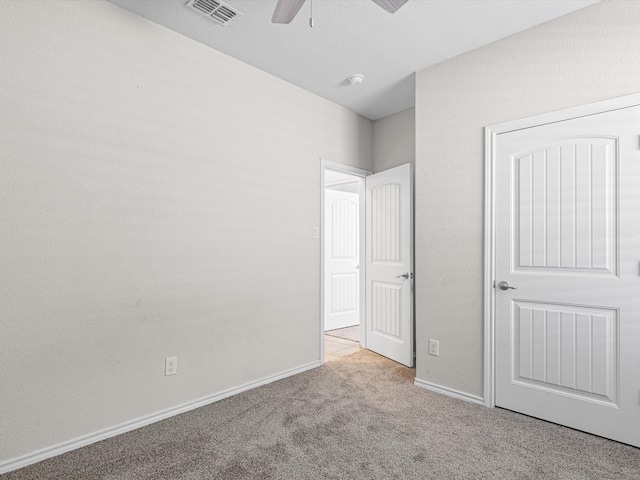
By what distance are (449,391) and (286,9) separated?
2.75m

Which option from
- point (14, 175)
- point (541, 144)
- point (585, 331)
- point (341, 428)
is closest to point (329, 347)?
point (341, 428)

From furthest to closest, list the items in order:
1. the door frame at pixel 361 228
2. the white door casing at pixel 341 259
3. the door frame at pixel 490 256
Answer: the white door casing at pixel 341 259 < the door frame at pixel 361 228 < the door frame at pixel 490 256

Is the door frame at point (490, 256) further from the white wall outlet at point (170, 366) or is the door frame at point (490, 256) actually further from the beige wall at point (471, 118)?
the white wall outlet at point (170, 366)

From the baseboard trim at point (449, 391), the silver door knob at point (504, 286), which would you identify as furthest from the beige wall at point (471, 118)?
the silver door knob at point (504, 286)

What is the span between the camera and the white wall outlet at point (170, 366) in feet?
7.88

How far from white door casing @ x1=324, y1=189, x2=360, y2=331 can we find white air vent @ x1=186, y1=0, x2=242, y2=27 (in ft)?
10.0

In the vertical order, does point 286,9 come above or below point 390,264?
above

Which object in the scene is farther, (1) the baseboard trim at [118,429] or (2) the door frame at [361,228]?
(2) the door frame at [361,228]

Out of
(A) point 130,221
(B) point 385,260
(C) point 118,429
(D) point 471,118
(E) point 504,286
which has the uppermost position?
(D) point 471,118

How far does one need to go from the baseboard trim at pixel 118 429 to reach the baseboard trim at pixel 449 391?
1197 mm

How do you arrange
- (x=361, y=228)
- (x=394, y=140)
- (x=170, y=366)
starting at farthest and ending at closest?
(x=361, y=228)
(x=394, y=140)
(x=170, y=366)

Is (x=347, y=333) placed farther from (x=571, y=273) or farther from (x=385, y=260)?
(x=571, y=273)

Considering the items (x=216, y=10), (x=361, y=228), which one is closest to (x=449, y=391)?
(x=361, y=228)

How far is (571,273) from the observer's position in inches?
89.1
